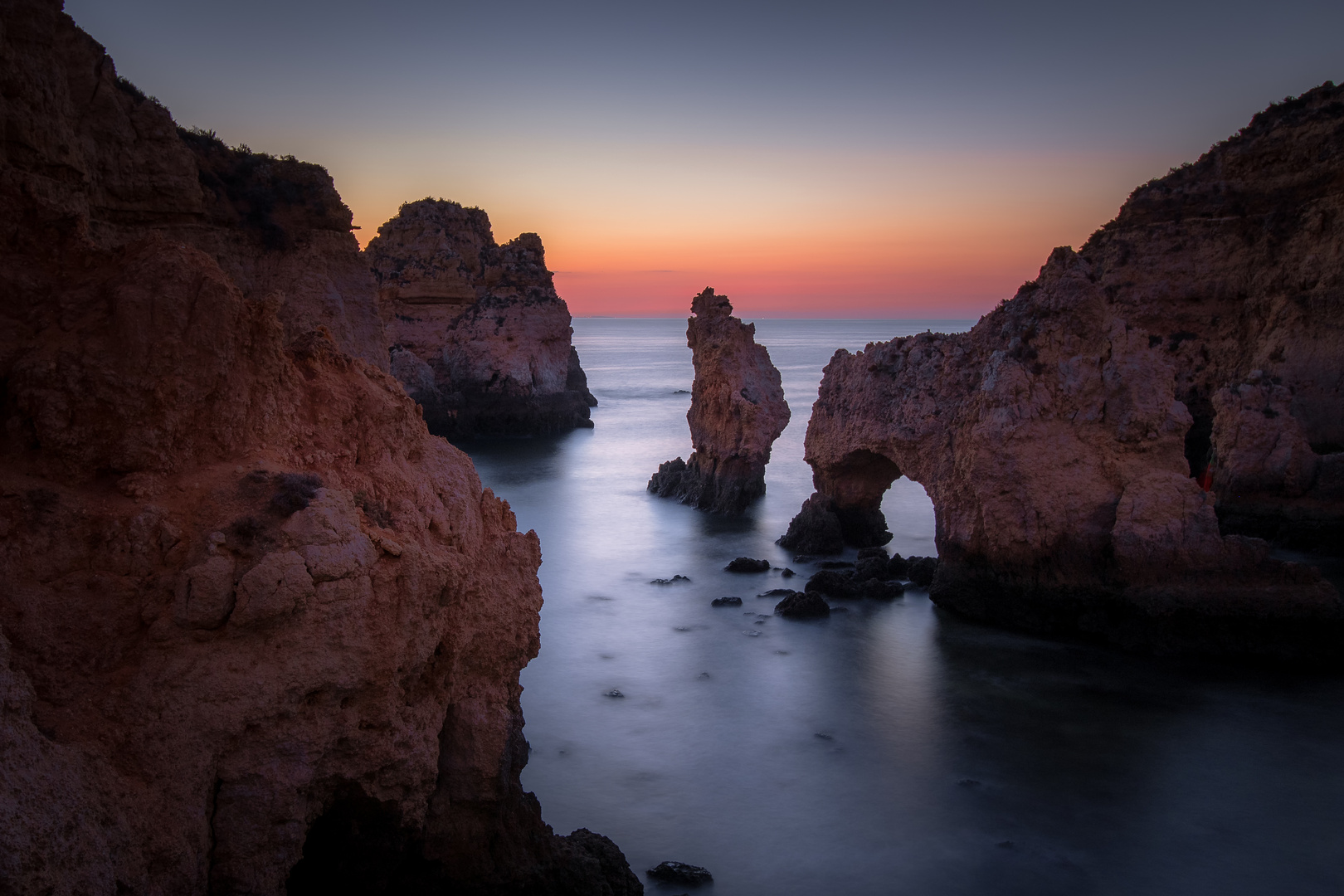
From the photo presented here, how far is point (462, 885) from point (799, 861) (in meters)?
4.42

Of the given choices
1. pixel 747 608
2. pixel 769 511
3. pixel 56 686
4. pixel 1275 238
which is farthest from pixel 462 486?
pixel 1275 238

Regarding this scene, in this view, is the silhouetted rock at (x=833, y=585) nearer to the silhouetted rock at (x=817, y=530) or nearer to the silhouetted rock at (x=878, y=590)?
the silhouetted rock at (x=878, y=590)

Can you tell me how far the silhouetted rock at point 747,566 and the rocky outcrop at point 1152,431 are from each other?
156 cm

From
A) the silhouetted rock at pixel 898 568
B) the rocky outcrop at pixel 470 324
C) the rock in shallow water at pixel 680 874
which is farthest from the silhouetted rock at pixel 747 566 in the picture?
the rocky outcrop at pixel 470 324

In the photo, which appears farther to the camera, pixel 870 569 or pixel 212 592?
pixel 870 569

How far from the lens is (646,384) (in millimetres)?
72938

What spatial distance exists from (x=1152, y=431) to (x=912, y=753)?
7.00 m

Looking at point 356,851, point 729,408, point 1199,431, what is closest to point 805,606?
point 729,408

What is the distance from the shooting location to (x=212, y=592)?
17.3 ft

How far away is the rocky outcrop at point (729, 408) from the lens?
24812 mm

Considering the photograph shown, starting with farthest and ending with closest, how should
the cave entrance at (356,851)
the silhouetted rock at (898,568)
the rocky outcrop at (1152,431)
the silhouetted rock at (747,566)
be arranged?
the silhouetted rock at (747,566)
the silhouetted rock at (898,568)
the rocky outcrop at (1152,431)
the cave entrance at (356,851)

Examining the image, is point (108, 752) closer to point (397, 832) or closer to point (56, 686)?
point (56, 686)

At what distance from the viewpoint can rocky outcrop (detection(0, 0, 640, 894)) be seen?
4.95 m

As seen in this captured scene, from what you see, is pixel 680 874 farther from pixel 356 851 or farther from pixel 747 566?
pixel 747 566
